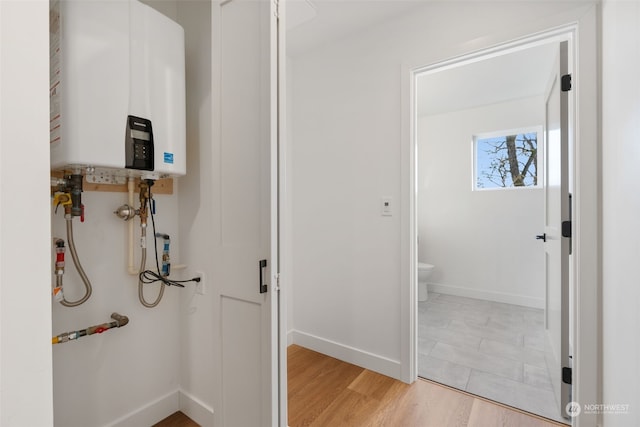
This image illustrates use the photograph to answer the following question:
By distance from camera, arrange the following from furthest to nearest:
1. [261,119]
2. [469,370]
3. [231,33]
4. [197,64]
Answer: [469,370] → [197,64] → [231,33] → [261,119]

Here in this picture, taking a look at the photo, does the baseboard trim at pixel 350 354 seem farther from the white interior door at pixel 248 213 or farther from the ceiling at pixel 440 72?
the ceiling at pixel 440 72

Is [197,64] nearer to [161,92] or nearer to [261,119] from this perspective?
[161,92]

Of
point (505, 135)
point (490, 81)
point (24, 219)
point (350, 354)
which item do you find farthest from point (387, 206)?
point (505, 135)

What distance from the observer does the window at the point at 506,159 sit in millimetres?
3709

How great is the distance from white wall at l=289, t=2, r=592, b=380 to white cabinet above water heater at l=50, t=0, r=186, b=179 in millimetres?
1283

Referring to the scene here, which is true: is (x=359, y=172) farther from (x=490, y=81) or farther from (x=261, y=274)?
(x=490, y=81)

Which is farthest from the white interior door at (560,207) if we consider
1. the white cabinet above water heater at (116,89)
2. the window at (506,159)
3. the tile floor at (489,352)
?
the white cabinet above water heater at (116,89)

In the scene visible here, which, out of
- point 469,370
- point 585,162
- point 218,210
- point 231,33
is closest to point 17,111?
point 218,210

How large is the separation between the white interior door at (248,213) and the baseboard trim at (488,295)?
3579 millimetres

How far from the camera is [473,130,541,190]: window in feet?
12.2

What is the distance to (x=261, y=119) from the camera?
1.12 metres

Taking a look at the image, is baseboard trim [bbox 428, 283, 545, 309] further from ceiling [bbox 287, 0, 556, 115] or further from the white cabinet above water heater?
the white cabinet above water heater

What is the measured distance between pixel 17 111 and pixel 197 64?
52.7 inches

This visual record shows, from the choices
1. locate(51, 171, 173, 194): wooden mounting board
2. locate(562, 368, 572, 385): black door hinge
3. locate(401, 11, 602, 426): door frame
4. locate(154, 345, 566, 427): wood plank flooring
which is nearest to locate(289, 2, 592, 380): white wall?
locate(154, 345, 566, 427): wood plank flooring
